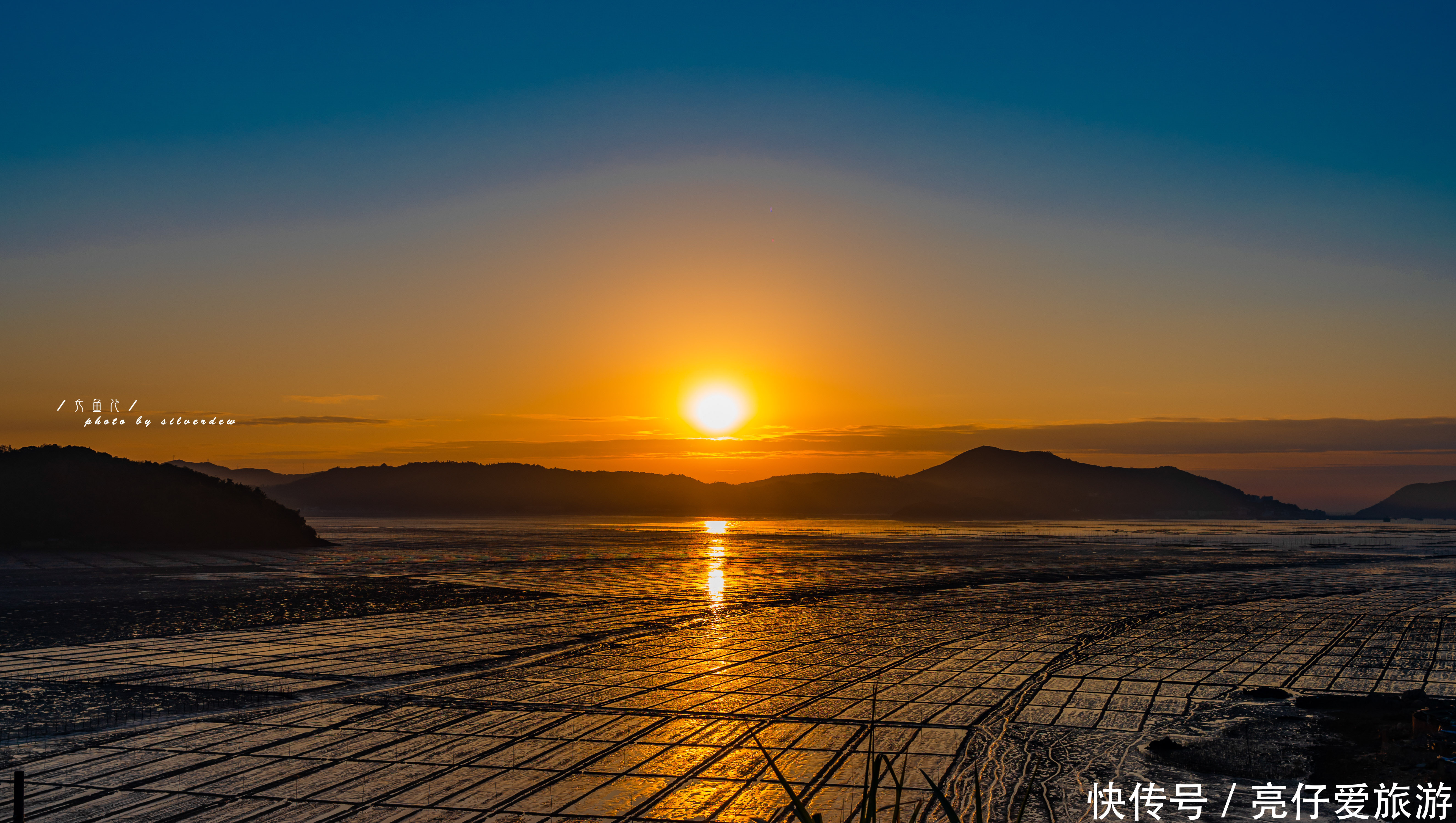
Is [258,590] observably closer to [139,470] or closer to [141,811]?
[141,811]

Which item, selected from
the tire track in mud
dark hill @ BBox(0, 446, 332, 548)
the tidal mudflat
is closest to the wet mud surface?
the tidal mudflat

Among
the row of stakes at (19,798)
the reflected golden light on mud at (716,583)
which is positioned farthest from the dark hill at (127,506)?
the row of stakes at (19,798)

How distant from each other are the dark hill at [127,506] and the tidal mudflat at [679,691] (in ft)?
70.7

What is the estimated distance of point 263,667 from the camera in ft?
40.3

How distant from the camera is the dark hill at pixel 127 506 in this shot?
43.3 meters

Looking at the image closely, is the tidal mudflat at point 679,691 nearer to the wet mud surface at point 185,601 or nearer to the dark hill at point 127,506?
the wet mud surface at point 185,601

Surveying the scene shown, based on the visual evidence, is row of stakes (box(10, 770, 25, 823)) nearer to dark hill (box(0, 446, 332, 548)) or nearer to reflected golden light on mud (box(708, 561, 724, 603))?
reflected golden light on mud (box(708, 561, 724, 603))

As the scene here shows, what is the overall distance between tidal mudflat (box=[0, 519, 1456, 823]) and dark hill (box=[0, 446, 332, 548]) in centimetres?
2154

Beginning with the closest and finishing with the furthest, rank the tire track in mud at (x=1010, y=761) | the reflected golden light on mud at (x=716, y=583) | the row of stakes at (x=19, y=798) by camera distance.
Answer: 1. the row of stakes at (x=19, y=798)
2. the tire track in mud at (x=1010, y=761)
3. the reflected golden light on mud at (x=716, y=583)

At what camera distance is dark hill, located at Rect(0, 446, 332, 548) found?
142 ft

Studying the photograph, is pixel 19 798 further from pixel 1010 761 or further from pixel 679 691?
pixel 679 691

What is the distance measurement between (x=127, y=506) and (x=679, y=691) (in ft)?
147

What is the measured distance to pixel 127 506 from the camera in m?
46.2

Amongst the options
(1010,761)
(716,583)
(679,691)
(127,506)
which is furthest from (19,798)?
(127,506)
